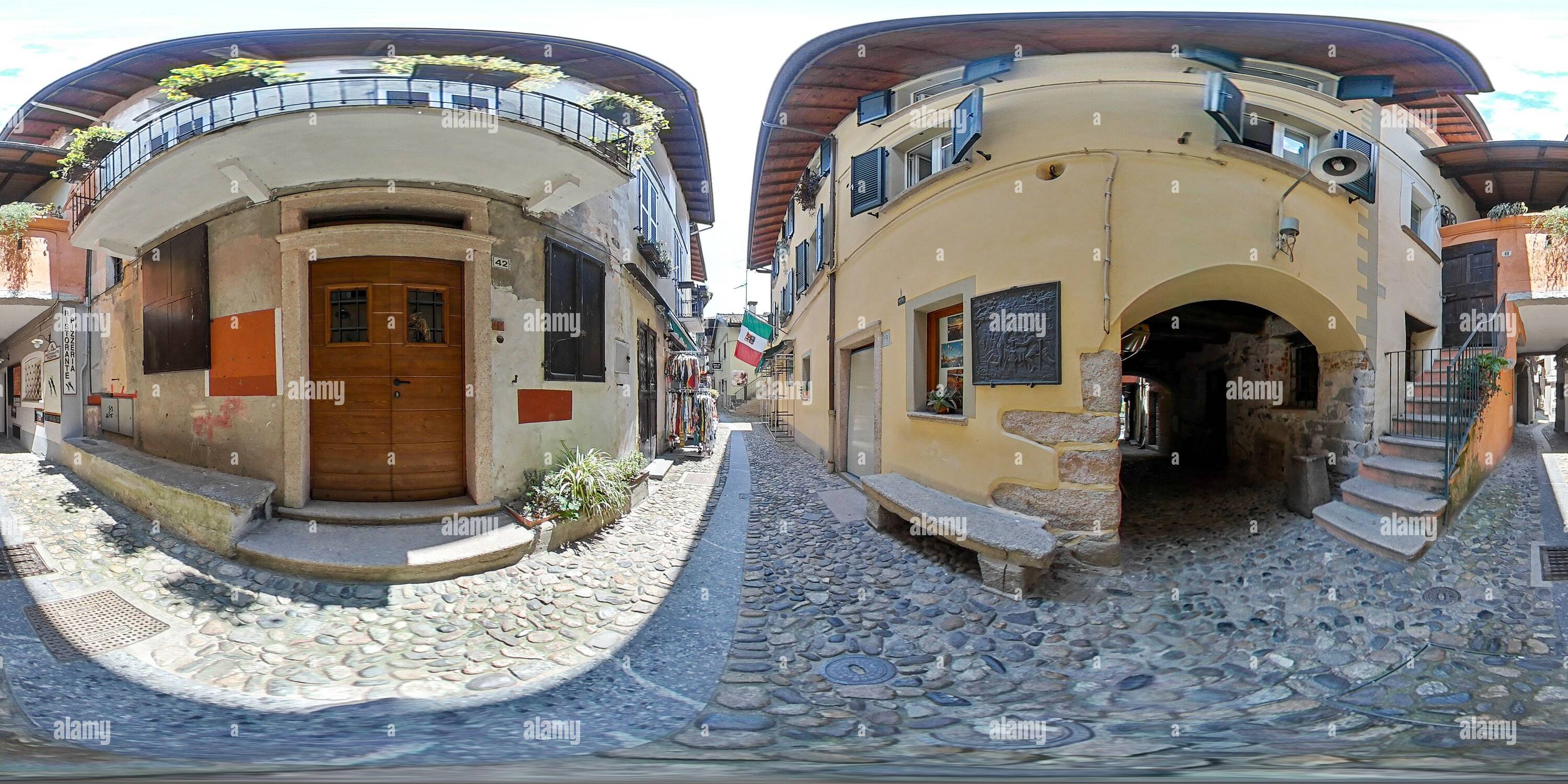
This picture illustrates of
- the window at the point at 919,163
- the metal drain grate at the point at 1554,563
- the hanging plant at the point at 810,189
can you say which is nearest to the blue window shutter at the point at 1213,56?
the window at the point at 919,163

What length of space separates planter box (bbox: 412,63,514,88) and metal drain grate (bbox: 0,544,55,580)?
4.93 meters

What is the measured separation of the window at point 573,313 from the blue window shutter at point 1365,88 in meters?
8.35

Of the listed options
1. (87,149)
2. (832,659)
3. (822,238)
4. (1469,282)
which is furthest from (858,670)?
(1469,282)

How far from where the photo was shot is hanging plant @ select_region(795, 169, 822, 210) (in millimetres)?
10428

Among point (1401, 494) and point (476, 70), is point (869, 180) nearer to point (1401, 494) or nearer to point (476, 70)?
point (476, 70)

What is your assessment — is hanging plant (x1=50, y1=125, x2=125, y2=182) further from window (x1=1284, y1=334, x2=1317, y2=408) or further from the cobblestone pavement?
window (x1=1284, y1=334, x2=1317, y2=408)

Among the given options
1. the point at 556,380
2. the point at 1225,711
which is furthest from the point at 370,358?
the point at 1225,711

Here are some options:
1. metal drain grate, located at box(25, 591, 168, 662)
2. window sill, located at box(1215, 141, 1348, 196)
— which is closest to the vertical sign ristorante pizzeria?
window sill, located at box(1215, 141, 1348, 196)

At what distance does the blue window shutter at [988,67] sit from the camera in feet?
16.8

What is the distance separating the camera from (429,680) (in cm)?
302

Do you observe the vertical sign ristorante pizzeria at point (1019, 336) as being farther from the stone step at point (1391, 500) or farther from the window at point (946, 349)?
the stone step at point (1391, 500)

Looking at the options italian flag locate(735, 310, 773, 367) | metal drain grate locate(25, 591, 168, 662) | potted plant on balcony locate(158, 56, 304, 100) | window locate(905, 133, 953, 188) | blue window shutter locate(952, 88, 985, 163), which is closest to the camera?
metal drain grate locate(25, 591, 168, 662)

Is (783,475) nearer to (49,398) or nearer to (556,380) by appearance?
(556,380)

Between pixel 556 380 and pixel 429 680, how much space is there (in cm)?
352
